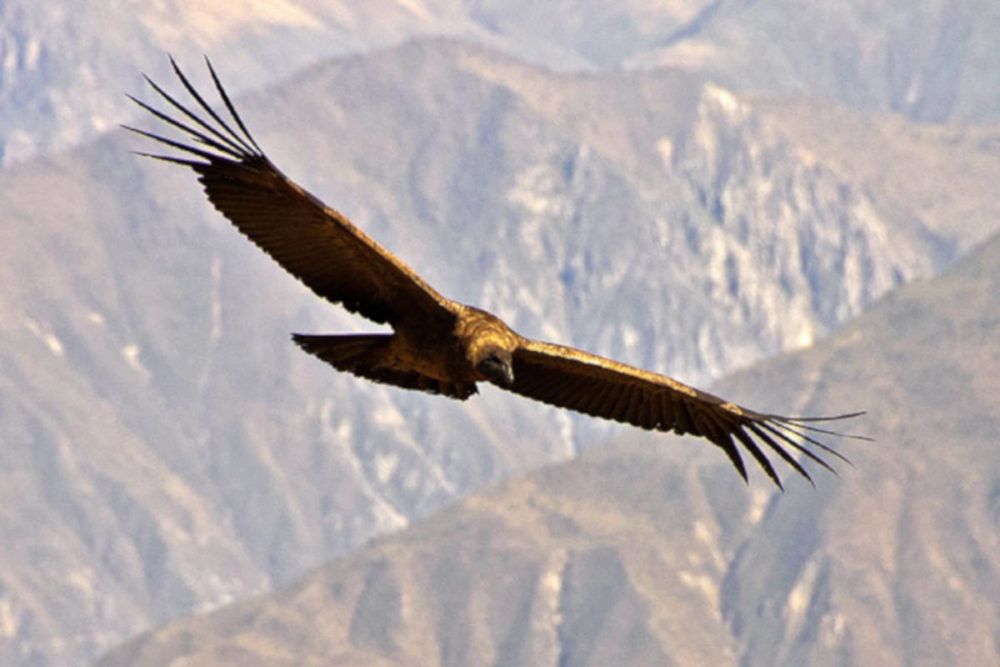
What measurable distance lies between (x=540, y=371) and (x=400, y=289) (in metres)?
2.72

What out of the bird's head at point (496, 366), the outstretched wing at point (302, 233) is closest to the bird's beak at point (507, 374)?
the bird's head at point (496, 366)

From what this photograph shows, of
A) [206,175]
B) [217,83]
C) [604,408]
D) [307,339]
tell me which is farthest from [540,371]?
[217,83]

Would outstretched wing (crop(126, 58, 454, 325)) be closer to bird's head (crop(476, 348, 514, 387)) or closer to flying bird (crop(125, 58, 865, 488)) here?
flying bird (crop(125, 58, 865, 488))

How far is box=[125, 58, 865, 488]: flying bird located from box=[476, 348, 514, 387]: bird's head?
0.02m

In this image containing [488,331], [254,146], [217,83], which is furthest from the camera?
[488,331]

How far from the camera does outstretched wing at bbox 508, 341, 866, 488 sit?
31312 millimetres

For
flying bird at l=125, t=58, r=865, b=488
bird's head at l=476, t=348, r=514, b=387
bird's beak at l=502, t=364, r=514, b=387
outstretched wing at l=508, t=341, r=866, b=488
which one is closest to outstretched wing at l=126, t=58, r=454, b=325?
flying bird at l=125, t=58, r=865, b=488

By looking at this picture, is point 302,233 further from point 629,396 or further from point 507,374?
point 629,396

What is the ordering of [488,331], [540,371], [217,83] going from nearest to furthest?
1. [217,83]
2. [488,331]
3. [540,371]

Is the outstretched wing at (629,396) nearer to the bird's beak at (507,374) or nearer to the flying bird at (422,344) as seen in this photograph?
the flying bird at (422,344)

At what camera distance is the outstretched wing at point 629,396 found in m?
31.3

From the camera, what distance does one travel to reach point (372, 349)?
31906 mm

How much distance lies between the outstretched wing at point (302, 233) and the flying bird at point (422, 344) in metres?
0.02

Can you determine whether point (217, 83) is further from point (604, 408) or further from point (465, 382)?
point (604, 408)
